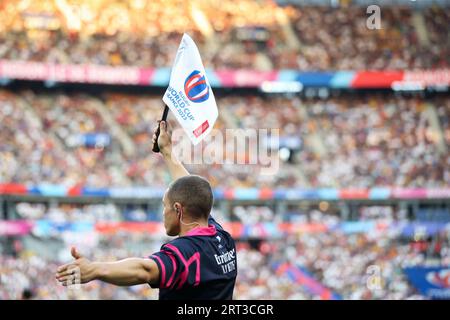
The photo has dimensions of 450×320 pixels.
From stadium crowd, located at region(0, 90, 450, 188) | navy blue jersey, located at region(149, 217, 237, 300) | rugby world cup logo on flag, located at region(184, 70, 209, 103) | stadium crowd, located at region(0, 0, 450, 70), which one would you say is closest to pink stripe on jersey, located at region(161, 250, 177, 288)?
navy blue jersey, located at region(149, 217, 237, 300)

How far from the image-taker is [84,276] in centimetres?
325

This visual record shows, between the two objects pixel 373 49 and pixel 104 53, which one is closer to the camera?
pixel 104 53

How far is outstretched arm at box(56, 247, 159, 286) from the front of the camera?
3.18 metres

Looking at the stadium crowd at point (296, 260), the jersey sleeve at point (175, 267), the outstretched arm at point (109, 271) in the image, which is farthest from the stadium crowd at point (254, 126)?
the outstretched arm at point (109, 271)

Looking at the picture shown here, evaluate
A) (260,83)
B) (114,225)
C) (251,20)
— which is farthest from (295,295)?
(251,20)

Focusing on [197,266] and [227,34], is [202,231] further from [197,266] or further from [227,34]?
Answer: [227,34]

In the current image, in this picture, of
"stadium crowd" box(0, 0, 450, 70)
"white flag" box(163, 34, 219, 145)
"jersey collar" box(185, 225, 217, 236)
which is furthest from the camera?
"stadium crowd" box(0, 0, 450, 70)

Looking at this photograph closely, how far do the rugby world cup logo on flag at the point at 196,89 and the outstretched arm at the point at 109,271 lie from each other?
1734 millimetres

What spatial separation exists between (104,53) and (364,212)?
12612 mm

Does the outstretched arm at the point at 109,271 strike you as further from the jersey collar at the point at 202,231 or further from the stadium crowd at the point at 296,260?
the stadium crowd at the point at 296,260

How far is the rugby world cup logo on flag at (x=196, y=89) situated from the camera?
497 cm

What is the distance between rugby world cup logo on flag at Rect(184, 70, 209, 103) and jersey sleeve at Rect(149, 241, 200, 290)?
58.6 inches

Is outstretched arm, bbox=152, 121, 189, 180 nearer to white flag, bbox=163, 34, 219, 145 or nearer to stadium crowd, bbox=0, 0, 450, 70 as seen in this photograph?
white flag, bbox=163, 34, 219, 145

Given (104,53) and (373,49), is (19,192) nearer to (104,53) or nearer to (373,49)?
(104,53)
